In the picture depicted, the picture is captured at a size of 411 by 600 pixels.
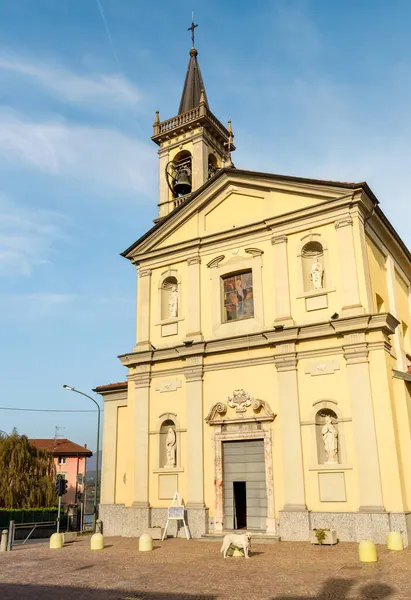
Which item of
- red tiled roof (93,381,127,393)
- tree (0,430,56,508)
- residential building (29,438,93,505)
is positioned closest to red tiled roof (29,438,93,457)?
residential building (29,438,93,505)

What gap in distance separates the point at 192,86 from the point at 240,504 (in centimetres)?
2242

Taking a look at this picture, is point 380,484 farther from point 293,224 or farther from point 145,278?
point 145,278

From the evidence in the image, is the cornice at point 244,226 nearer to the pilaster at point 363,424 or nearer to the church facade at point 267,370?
the church facade at point 267,370

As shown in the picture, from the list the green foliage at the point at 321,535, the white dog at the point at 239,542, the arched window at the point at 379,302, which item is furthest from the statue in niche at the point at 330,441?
the arched window at the point at 379,302

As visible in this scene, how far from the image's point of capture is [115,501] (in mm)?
18328

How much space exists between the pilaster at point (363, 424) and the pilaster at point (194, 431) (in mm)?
4855

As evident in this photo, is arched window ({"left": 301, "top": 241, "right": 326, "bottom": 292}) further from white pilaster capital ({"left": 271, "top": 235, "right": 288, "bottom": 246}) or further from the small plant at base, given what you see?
the small plant at base

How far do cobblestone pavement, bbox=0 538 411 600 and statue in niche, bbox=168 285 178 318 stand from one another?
7.92 meters

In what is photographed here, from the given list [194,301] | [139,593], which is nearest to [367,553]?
[139,593]

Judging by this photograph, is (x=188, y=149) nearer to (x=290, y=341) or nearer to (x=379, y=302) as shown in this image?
(x=379, y=302)

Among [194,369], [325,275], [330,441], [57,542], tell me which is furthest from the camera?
[194,369]

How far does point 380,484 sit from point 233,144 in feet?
65.1

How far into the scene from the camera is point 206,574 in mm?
9953

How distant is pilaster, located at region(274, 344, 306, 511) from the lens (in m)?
14.6
